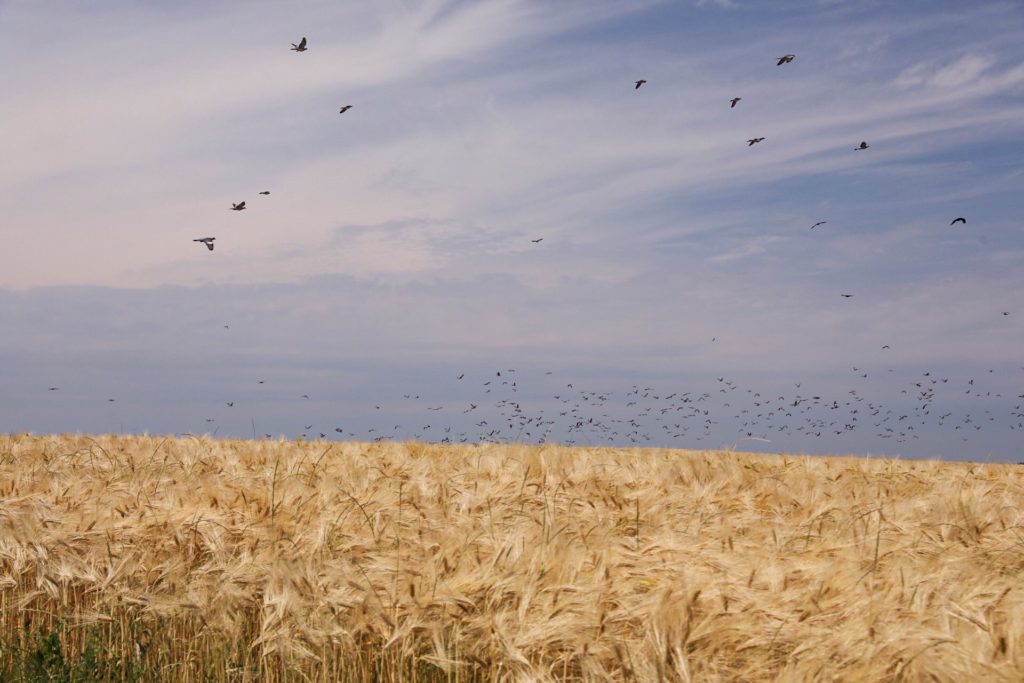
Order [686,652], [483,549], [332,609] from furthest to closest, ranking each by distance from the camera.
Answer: [483,549] → [332,609] → [686,652]

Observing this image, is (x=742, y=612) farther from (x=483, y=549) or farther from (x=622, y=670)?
(x=483, y=549)

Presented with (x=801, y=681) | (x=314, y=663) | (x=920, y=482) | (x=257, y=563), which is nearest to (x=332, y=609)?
(x=314, y=663)

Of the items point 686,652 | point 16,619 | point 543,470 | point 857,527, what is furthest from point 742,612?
point 16,619

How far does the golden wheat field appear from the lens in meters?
3.54

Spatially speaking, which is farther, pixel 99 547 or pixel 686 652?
pixel 99 547

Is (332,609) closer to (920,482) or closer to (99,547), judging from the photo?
(99,547)

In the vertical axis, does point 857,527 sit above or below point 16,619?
above

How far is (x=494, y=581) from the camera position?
4.07 metres

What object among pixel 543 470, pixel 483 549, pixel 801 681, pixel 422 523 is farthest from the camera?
pixel 543 470

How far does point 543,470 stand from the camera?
7.77 m

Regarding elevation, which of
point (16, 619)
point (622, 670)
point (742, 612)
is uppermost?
point (742, 612)

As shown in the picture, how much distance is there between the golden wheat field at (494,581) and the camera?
3545 mm

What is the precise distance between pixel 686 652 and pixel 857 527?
2.74m

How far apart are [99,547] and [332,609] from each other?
7.62 ft
